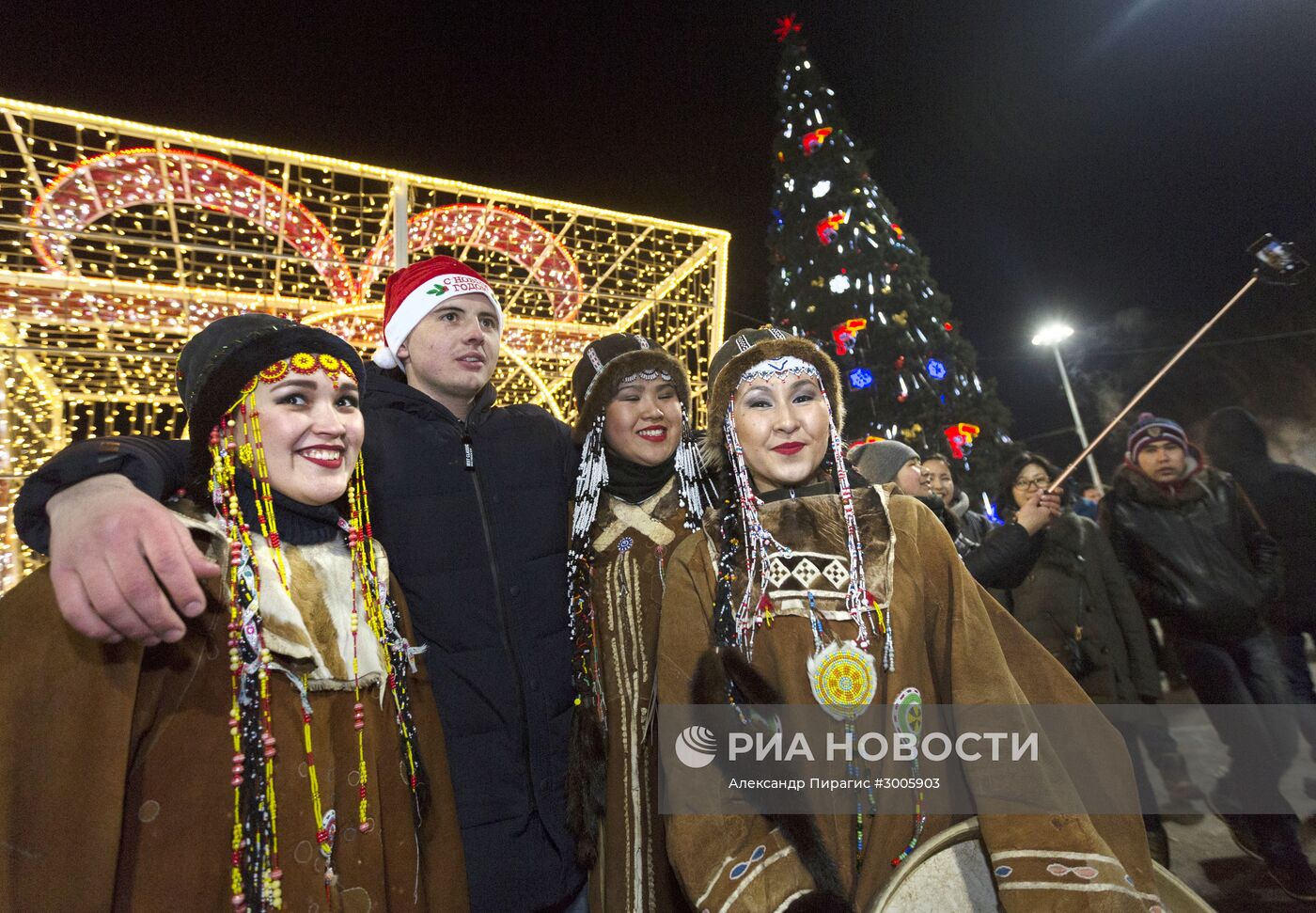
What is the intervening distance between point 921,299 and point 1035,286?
14.6 m

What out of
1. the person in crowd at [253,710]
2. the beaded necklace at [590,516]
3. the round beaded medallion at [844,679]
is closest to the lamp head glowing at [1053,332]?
the beaded necklace at [590,516]

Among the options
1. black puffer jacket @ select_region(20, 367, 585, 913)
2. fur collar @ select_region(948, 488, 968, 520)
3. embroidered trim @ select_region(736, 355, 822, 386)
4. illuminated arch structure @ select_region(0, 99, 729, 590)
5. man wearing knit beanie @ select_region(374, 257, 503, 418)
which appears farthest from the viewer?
fur collar @ select_region(948, 488, 968, 520)

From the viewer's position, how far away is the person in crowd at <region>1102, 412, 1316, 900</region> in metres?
3.51

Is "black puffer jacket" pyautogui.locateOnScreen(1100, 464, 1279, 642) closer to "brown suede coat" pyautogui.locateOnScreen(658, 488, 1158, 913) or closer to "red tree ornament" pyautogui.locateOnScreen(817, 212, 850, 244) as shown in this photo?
"brown suede coat" pyautogui.locateOnScreen(658, 488, 1158, 913)

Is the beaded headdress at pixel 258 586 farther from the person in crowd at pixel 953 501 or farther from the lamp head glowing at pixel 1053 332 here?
the lamp head glowing at pixel 1053 332

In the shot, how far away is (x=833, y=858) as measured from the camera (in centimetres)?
164

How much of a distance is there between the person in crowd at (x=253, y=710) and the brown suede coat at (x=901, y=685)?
0.72 meters

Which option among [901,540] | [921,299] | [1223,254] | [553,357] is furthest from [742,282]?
[901,540]

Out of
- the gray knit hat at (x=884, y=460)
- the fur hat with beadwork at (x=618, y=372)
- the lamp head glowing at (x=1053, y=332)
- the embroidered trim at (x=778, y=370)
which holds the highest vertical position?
the lamp head glowing at (x=1053, y=332)

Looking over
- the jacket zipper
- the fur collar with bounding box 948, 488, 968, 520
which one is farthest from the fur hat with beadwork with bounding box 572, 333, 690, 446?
the fur collar with bounding box 948, 488, 968, 520

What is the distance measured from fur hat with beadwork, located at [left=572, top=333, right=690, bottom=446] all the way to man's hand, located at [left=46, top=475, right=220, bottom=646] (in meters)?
1.50

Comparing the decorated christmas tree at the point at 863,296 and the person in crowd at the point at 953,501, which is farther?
the decorated christmas tree at the point at 863,296

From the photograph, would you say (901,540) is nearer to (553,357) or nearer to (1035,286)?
(553,357)

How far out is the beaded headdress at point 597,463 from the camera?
2205 millimetres
